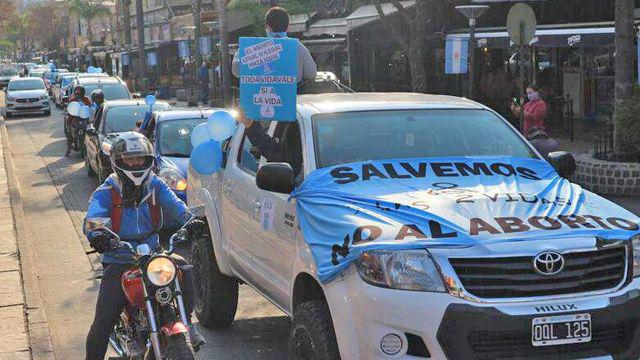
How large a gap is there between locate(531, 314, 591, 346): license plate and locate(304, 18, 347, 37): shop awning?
2988cm

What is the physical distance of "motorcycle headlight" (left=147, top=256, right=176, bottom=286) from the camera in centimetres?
509

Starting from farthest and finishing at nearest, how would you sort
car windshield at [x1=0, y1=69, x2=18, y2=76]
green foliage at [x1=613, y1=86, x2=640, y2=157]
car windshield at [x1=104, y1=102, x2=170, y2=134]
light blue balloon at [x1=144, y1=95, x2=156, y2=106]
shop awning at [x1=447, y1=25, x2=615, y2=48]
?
car windshield at [x1=0, y1=69, x2=18, y2=76], shop awning at [x1=447, y1=25, x2=615, y2=48], car windshield at [x1=104, y1=102, x2=170, y2=134], light blue balloon at [x1=144, y1=95, x2=156, y2=106], green foliage at [x1=613, y1=86, x2=640, y2=157]

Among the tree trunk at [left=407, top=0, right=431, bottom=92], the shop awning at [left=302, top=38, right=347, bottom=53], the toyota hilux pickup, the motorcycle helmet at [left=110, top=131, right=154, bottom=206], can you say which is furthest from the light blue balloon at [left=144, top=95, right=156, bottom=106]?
the shop awning at [left=302, top=38, right=347, bottom=53]

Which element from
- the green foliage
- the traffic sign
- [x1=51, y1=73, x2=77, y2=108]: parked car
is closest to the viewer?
the green foliage

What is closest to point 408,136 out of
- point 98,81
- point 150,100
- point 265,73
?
point 265,73

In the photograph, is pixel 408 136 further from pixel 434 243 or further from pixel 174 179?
pixel 174 179

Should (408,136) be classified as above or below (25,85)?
below

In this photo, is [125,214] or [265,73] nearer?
[125,214]

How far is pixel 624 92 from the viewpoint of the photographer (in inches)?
592

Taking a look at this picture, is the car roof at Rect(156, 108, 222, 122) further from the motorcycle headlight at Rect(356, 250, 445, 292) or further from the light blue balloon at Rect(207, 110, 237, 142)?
the motorcycle headlight at Rect(356, 250, 445, 292)

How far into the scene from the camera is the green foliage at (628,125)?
1425cm

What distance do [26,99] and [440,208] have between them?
36031mm

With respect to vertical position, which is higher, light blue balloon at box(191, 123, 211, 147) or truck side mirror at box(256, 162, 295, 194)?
light blue balloon at box(191, 123, 211, 147)

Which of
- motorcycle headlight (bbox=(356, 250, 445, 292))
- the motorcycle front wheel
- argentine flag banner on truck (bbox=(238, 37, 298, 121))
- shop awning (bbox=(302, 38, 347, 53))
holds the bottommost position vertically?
the motorcycle front wheel
